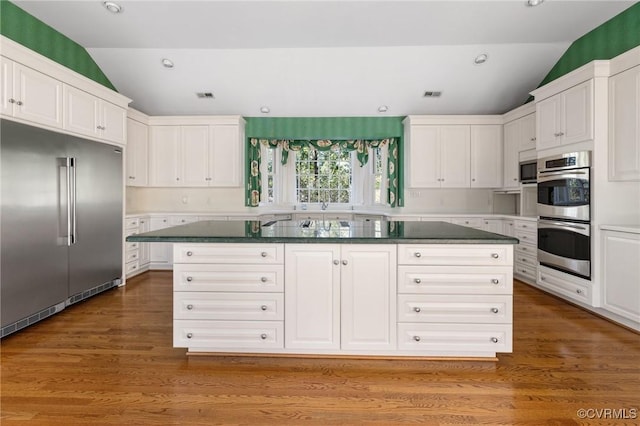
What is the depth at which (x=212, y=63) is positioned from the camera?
13.8 ft

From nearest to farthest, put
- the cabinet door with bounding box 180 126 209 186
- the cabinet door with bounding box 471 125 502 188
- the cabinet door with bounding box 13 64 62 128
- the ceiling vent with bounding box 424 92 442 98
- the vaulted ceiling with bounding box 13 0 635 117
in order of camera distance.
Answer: the cabinet door with bounding box 13 64 62 128, the vaulted ceiling with bounding box 13 0 635 117, the ceiling vent with bounding box 424 92 442 98, the cabinet door with bounding box 471 125 502 188, the cabinet door with bounding box 180 126 209 186

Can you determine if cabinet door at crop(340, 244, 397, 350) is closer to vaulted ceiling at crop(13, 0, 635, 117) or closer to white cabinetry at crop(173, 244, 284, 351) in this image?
white cabinetry at crop(173, 244, 284, 351)

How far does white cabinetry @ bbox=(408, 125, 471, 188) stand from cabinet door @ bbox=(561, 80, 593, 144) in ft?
5.38

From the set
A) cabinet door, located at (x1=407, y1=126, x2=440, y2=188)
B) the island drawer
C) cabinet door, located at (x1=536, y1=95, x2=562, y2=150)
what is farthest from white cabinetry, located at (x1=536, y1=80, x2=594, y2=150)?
the island drawer

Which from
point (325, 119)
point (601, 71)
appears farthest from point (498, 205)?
point (325, 119)

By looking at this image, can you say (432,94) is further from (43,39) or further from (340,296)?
(43,39)

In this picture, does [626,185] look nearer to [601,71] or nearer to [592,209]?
[592,209]

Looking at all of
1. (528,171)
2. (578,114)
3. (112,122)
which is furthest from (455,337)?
(112,122)

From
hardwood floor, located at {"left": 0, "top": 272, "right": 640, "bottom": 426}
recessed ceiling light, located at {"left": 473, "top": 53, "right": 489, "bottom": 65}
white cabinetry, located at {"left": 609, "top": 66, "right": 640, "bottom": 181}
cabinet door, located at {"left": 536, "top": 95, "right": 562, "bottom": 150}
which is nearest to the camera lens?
hardwood floor, located at {"left": 0, "top": 272, "right": 640, "bottom": 426}

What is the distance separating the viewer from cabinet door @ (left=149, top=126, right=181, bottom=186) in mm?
4973

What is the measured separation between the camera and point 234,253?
212 centimetres

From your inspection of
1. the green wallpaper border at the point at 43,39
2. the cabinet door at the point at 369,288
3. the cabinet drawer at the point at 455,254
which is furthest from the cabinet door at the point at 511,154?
the green wallpaper border at the point at 43,39

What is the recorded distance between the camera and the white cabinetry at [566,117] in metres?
3.05

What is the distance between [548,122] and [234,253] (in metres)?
3.56
